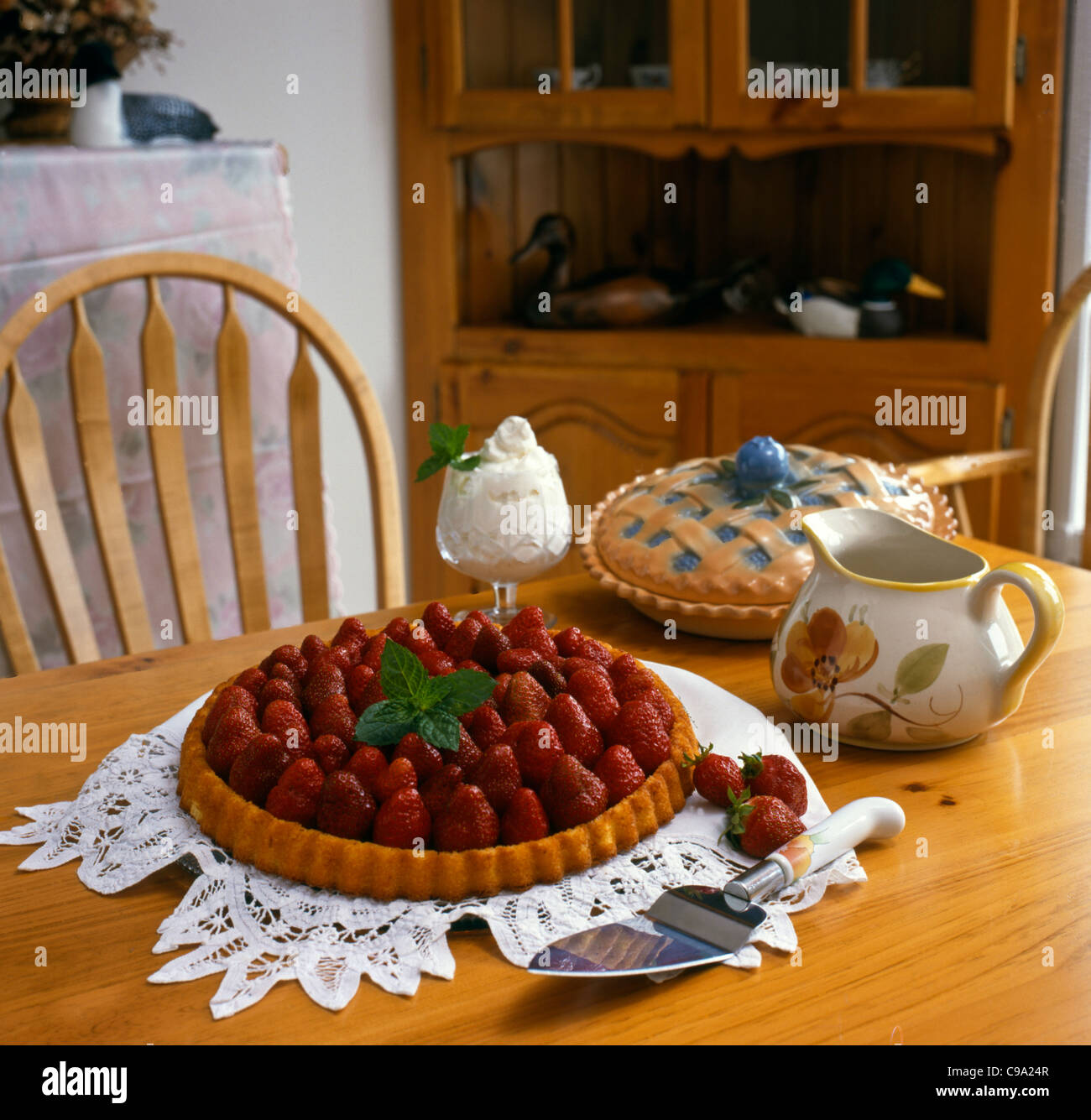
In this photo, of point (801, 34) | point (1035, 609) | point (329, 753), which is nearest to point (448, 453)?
point (329, 753)

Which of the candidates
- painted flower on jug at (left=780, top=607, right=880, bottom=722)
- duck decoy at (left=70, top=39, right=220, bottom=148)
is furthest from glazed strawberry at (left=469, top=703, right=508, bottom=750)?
duck decoy at (left=70, top=39, right=220, bottom=148)

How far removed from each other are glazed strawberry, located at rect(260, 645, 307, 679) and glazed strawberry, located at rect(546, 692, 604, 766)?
199mm

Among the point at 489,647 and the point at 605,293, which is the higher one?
the point at 605,293

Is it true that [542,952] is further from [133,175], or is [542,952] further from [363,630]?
[133,175]

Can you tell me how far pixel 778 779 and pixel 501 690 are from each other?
7.3 inches

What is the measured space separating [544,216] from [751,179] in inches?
18.6

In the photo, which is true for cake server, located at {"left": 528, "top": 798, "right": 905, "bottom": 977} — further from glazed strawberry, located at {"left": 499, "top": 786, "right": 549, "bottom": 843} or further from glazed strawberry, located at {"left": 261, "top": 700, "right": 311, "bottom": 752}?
glazed strawberry, located at {"left": 261, "top": 700, "right": 311, "bottom": 752}

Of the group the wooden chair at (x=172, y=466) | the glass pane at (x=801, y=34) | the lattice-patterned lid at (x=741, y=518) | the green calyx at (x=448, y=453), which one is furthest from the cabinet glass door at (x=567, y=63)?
the green calyx at (x=448, y=453)

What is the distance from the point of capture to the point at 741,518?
1.08 metres

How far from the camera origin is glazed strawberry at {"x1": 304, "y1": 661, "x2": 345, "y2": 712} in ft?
2.71

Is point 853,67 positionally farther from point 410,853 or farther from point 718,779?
point 410,853

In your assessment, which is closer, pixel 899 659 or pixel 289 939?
pixel 289 939

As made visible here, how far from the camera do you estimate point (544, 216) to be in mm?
2557

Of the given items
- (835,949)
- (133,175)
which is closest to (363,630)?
(835,949)
